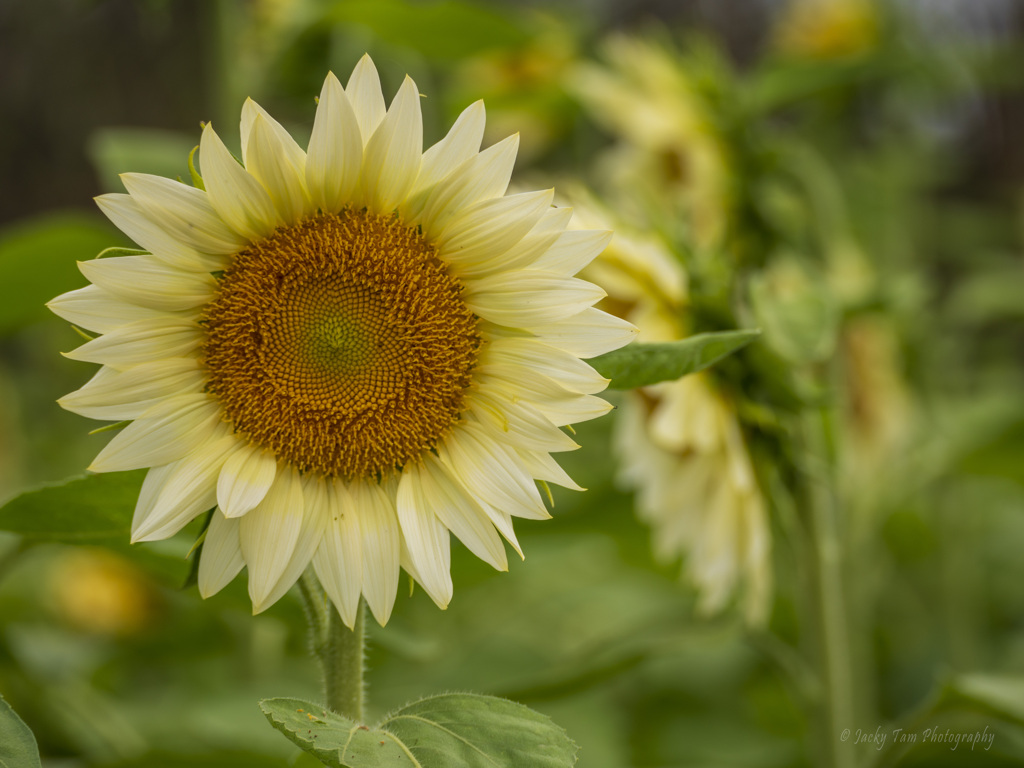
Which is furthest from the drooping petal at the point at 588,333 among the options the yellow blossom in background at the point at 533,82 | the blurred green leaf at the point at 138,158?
the yellow blossom in background at the point at 533,82

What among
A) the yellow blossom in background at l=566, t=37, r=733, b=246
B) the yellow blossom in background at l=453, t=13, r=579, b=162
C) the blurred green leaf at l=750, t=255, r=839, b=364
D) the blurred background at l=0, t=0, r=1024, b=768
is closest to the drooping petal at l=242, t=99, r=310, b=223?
the blurred background at l=0, t=0, r=1024, b=768

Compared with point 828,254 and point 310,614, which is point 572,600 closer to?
point 828,254

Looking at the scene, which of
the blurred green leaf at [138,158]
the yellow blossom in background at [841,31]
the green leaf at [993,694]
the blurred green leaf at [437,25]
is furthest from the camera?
the yellow blossom in background at [841,31]

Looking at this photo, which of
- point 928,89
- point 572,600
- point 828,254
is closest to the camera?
point 828,254

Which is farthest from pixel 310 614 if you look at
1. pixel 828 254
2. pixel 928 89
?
pixel 928 89

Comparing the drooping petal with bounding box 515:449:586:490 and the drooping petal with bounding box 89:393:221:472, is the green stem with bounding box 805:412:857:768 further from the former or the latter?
the drooping petal with bounding box 89:393:221:472

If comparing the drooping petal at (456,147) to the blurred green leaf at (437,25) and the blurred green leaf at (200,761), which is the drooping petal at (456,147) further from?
the blurred green leaf at (437,25)
